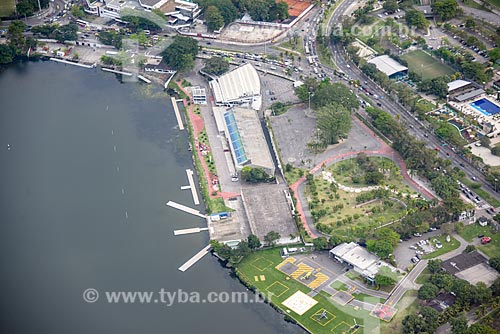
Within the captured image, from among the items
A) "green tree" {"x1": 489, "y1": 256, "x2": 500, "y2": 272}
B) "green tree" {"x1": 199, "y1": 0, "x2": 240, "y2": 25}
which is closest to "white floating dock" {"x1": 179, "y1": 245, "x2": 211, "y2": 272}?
"green tree" {"x1": 489, "y1": 256, "x2": 500, "y2": 272}

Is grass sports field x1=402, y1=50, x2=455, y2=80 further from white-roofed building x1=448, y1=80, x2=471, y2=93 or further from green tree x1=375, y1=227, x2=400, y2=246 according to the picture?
green tree x1=375, y1=227, x2=400, y2=246

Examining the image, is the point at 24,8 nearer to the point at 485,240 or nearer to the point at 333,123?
the point at 333,123

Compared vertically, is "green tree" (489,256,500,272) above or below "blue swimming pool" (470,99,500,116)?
below

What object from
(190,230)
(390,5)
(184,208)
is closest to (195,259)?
(190,230)

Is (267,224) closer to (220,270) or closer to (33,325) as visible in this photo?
(220,270)

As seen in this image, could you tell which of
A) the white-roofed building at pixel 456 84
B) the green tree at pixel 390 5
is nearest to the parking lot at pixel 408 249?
the white-roofed building at pixel 456 84

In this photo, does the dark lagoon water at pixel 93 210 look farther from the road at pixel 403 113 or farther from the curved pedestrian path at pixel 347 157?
the road at pixel 403 113
